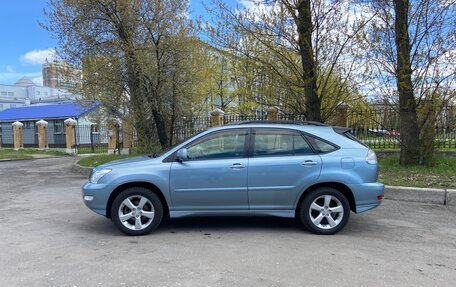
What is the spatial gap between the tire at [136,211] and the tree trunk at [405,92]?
277 inches

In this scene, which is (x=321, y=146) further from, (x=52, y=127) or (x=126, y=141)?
(x=52, y=127)

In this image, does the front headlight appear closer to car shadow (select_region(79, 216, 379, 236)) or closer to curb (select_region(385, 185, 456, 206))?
car shadow (select_region(79, 216, 379, 236))

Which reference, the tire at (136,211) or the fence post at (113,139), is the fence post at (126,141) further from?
the tire at (136,211)

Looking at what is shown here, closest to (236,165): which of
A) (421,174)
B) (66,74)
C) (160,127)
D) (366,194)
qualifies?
(366,194)

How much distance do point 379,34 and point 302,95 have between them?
2380mm

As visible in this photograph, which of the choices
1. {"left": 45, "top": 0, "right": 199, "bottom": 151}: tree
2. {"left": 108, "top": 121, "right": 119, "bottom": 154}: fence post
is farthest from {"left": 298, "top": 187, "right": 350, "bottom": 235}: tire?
{"left": 108, "top": 121, "right": 119, "bottom": 154}: fence post

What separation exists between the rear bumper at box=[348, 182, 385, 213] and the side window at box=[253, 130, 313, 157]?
2.79 ft

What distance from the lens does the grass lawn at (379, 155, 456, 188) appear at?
326 inches

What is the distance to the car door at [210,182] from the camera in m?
5.49

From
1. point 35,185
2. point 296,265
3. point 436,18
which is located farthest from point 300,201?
point 35,185

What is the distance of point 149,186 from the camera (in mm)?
5602

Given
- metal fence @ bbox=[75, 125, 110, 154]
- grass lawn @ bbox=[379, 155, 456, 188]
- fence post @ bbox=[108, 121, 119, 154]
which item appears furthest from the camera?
metal fence @ bbox=[75, 125, 110, 154]

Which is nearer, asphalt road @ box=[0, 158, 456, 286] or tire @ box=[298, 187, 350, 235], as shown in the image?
asphalt road @ box=[0, 158, 456, 286]

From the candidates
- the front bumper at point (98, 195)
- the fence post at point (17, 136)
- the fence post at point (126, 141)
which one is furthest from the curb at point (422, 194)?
the fence post at point (17, 136)
